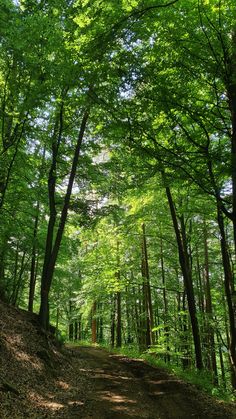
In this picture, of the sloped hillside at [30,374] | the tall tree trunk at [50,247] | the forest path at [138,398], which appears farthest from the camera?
the tall tree trunk at [50,247]

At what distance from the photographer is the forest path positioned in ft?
23.6

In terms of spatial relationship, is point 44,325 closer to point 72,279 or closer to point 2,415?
point 2,415

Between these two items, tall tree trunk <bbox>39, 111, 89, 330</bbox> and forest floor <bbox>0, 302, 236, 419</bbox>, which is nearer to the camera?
forest floor <bbox>0, 302, 236, 419</bbox>

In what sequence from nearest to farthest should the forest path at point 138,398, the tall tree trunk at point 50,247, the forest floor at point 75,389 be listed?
the forest floor at point 75,389 → the forest path at point 138,398 → the tall tree trunk at point 50,247

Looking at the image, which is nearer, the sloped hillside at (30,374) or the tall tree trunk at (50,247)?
the sloped hillside at (30,374)

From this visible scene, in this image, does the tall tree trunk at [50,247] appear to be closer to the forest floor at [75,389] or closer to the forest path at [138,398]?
the forest floor at [75,389]

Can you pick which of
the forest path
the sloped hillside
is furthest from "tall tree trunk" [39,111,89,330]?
the forest path

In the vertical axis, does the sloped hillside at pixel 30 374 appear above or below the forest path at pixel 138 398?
above

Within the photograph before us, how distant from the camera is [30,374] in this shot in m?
8.61

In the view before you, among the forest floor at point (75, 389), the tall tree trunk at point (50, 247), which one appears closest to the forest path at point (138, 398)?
the forest floor at point (75, 389)

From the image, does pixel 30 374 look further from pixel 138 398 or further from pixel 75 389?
pixel 138 398

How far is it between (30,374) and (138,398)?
2780mm

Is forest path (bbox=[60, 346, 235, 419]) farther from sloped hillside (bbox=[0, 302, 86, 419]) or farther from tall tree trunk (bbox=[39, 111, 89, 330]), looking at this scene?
tall tree trunk (bbox=[39, 111, 89, 330])

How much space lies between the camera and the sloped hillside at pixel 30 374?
6.66 metres
